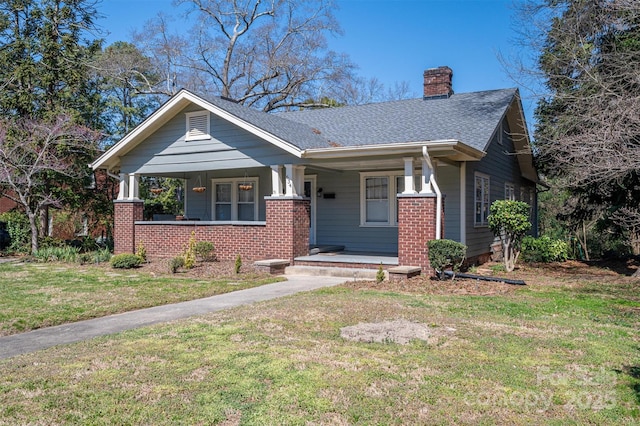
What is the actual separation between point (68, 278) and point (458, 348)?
9.20m

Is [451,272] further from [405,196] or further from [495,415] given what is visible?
[495,415]

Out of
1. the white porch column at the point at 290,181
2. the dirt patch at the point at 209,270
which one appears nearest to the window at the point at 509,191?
the white porch column at the point at 290,181

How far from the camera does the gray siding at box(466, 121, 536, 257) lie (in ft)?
45.2

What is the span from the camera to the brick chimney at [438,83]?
55.1 feet

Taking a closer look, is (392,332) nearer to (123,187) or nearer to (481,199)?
(481,199)

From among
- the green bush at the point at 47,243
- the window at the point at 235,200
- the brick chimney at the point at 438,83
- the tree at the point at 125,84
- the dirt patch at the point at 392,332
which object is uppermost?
the tree at the point at 125,84

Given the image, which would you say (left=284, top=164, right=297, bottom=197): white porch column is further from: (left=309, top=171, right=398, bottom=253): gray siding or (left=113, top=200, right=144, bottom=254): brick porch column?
(left=113, top=200, right=144, bottom=254): brick porch column

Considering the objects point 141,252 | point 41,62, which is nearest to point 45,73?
point 41,62

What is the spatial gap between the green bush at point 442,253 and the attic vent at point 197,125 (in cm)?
700

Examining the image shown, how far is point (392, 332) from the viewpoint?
616cm

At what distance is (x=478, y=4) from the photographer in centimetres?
1614

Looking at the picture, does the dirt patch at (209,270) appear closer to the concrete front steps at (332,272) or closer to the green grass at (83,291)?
the green grass at (83,291)

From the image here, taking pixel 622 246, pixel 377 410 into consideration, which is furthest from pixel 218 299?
pixel 622 246

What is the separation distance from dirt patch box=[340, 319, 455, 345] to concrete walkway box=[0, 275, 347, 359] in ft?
8.33
